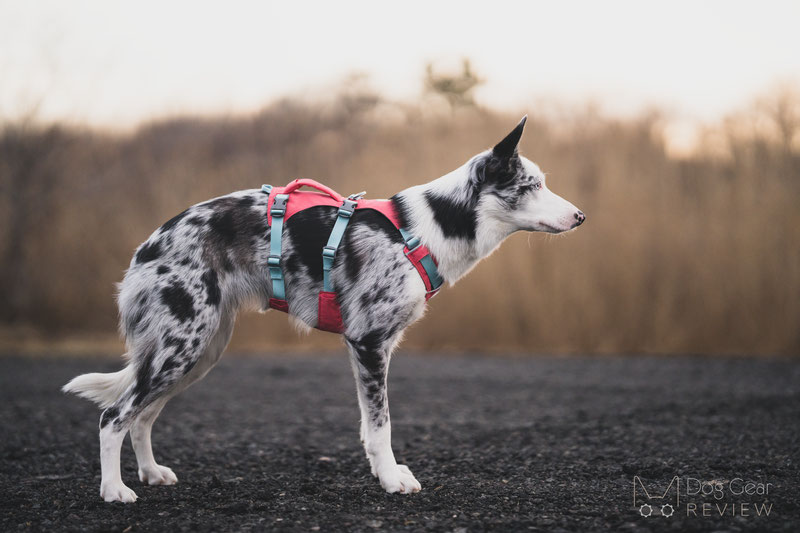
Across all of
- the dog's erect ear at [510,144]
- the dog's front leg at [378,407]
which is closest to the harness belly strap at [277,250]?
the dog's front leg at [378,407]

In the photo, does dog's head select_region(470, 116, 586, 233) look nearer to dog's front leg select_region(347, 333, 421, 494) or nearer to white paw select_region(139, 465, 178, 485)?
dog's front leg select_region(347, 333, 421, 494)

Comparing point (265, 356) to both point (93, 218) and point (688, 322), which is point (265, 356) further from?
point (688, 322)

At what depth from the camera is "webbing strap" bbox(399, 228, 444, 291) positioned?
408 centimetres

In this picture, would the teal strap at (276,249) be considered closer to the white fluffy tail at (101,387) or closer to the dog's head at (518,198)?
the white fluffy tail at (101,387)

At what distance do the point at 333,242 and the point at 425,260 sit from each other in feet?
1.70

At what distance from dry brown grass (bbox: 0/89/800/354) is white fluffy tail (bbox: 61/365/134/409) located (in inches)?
289

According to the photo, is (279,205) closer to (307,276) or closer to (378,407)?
(307,276)

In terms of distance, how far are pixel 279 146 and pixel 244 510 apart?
11.1m

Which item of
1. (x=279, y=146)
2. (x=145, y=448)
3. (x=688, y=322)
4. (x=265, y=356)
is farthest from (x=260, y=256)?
(x=279, y=146)

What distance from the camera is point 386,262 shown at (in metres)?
4.05

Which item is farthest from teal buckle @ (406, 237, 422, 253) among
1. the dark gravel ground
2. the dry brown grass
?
the dry brown grass

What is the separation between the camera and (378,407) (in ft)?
13.2

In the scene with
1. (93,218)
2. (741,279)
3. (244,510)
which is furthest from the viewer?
(93,218)

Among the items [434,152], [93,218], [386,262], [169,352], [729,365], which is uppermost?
[434,152]
